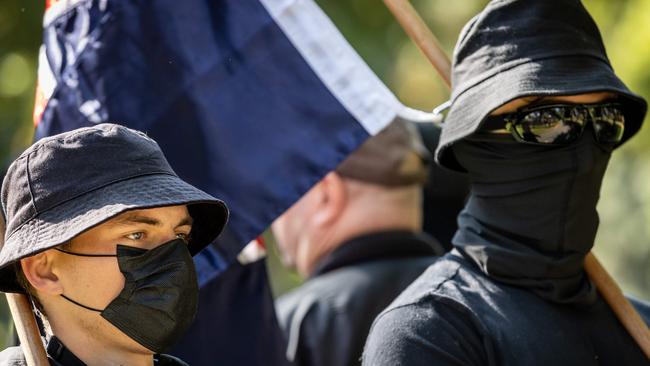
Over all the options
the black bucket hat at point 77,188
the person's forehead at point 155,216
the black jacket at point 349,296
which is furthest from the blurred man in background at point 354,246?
the black bucket hat at point 77,188

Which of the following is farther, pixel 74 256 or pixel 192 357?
pixel 192 357

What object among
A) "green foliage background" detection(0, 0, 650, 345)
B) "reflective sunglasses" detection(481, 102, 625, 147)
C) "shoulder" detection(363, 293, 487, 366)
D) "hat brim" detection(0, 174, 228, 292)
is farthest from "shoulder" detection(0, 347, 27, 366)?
"green foliage background" detection(0, 0, 650, 345)

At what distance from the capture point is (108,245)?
2.98 m

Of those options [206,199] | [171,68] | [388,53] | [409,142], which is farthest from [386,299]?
[388,53]

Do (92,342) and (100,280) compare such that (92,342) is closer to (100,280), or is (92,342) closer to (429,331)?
(100,280)

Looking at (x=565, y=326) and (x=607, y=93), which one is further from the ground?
(x=607, y=93)

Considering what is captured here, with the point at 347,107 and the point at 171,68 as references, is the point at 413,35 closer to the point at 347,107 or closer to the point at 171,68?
the point at 347,107

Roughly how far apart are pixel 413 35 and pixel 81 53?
1.15 metres

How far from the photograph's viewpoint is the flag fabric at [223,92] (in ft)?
13.5

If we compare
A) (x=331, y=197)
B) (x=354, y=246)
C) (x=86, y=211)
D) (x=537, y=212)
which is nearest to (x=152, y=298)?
(x=86, y=211)

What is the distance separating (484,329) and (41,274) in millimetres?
1210

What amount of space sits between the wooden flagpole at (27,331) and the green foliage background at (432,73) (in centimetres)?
356

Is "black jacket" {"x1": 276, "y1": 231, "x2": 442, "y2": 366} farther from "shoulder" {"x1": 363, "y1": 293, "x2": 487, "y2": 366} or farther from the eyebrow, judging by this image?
the eyebrow

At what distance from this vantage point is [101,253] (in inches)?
117
